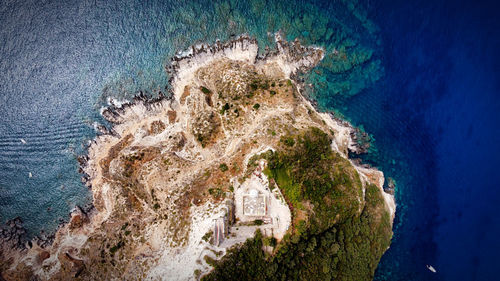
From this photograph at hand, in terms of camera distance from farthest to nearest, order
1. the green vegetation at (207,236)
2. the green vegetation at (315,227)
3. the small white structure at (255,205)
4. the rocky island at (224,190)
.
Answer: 1. the small white structure at (255,205)
2. the rocky island at (224,190)
3. the green vegetation at (315,227)
4. the green vegetation at (207,236)

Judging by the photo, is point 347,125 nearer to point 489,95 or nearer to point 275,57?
point 275,57

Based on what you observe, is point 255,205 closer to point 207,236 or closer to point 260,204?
point 260,204

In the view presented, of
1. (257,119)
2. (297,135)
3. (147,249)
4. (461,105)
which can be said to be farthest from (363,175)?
(147,249)

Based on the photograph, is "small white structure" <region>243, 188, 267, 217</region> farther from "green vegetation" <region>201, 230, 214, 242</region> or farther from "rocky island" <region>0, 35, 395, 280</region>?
"green vegetation" <region>201, 230, 214, 242</region>

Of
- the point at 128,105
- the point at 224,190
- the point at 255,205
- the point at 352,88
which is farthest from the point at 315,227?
the point at 128,105

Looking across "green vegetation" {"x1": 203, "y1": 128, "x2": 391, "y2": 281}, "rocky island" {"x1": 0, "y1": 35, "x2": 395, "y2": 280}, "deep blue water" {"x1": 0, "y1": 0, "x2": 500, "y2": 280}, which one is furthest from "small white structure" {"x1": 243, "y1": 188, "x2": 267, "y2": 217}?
"deep blue water" {"x1": 0, "y1": 0, "x2": 500, "y2": 280}

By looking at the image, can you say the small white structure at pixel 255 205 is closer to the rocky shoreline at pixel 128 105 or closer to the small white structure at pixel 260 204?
the small white structure at pixel 260 204

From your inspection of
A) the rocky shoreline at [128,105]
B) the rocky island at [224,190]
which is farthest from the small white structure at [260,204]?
the rocky shoreline at [128,105]
